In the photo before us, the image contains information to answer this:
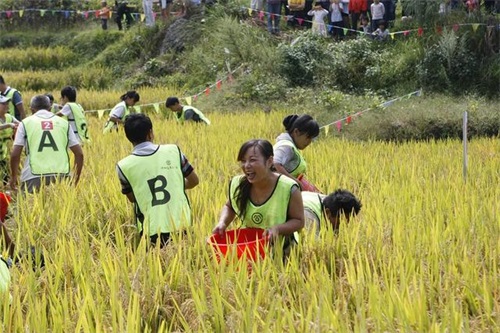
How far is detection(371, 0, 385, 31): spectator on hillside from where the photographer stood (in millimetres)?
15234

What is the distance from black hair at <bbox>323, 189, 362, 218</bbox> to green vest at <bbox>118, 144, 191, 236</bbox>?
79 cm

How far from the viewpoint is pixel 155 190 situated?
160 inches

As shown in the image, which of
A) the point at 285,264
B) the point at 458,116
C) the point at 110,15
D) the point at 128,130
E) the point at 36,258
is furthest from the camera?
the point at 110,15

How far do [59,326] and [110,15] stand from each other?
22001 millimetres

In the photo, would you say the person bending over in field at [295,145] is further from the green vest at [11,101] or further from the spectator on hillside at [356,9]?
the spectator on hillside at [356,9]

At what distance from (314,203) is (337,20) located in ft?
41.1

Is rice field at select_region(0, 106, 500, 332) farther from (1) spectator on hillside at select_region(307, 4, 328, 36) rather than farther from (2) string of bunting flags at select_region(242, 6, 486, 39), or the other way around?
(1) spectator on hillside at select_region(307, 4, 328, 36)

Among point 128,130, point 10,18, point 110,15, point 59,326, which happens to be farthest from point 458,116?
point 10,18

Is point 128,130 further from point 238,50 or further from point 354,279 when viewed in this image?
point 238,50

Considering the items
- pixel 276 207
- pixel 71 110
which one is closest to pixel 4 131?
pixel 71 110

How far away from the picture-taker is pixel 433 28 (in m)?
14.9

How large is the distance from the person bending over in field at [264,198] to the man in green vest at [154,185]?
1.44ft

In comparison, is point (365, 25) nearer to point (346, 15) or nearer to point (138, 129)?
point (346, 15)

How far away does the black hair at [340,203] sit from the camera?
4.13 meters
